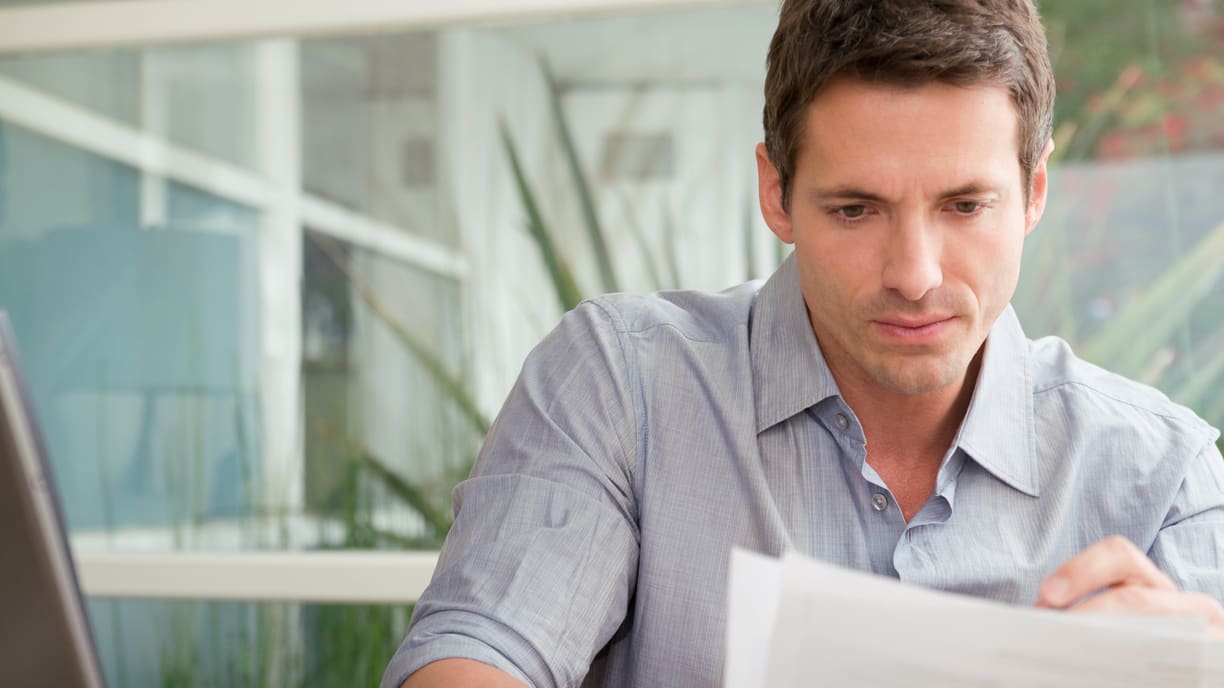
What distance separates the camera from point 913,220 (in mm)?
1102

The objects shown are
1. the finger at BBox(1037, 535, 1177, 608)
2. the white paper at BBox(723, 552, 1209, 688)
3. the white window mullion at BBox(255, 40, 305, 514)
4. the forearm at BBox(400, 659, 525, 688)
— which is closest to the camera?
the white paper at BBox(723, 552, 1209, 688)

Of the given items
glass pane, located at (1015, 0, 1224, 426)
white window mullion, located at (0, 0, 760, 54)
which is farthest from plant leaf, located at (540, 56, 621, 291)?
glass pane, located at (1015, 0, 1224, 426)

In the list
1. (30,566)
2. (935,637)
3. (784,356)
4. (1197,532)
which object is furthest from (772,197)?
(30,566)

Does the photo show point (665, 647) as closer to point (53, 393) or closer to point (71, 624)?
point (71, 624)

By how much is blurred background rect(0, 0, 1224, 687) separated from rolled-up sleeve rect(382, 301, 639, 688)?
1075 mm

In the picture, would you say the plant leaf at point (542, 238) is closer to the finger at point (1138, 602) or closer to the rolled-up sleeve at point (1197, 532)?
the rolled-up sleeve at point (1197, 532)

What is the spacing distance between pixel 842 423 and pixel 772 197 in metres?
0.27

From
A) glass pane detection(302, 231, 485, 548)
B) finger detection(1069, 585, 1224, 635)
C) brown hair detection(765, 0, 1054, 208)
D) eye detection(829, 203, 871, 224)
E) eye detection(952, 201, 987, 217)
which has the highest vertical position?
brown hair detection(765, 0, 1054, 208)

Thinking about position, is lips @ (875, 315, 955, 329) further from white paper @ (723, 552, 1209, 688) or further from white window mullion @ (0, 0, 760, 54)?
white window mullion @ (0, 0, 760, 54)

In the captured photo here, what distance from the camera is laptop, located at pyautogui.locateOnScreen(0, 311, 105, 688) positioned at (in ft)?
2.62

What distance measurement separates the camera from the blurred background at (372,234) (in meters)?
2.19

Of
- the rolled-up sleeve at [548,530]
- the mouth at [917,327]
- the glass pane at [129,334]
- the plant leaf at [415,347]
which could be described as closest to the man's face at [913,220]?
the mouth at [917,327]

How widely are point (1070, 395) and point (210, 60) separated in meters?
2.03

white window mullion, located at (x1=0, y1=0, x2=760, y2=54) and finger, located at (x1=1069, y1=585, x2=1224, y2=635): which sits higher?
white window mullion, located at (x1=0, y1=0, x2=760, y2=54)
